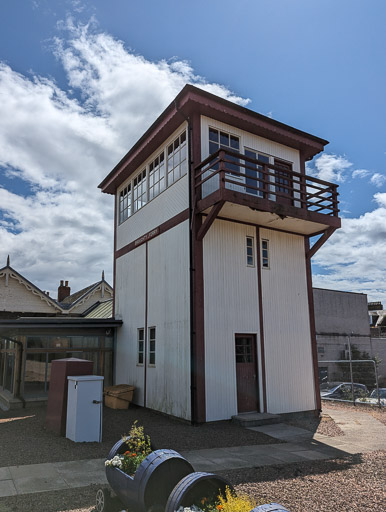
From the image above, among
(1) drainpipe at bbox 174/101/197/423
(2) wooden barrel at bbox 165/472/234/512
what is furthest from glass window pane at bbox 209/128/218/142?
(2) wooden barrel at bbox 165/472/234/512

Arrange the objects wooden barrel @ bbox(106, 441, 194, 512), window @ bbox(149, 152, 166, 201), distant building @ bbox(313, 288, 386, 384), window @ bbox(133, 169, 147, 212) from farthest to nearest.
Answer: distant building @ bbox(313, 288, 386, 384)
window @ bbox(133, 169, 147, 212)
window @ bbox(149, 152, 166, 201)
wooden barrel @ bbox(106, 441, 194, 512)

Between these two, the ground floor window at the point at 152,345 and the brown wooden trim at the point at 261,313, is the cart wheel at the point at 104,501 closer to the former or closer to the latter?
the brown wooden trim at the point at 261,313

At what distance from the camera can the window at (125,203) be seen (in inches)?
695

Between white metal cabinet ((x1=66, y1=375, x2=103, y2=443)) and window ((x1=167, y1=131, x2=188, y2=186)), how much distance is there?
6.94m

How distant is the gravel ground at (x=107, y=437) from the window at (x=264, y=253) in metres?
4.98

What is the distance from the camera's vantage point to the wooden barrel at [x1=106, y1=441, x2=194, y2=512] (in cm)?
434

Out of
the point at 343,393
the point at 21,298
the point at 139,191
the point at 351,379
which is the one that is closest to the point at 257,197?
the point at 139,191

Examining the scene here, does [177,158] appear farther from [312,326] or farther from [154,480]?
[154,480]

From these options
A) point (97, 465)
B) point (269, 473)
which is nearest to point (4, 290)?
point (97, 465)

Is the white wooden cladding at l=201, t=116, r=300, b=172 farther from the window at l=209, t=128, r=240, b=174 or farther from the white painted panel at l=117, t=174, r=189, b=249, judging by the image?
the white painted panel at l=117, t=174, r=189, b=249

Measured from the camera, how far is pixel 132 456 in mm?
5039

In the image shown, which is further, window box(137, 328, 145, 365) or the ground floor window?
window box(137, 328, 145, 365)

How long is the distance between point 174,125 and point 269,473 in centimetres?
1047

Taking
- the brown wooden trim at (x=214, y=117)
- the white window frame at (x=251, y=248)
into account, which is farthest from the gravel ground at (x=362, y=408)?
the brown wooden trim at (x=214, y=117)
